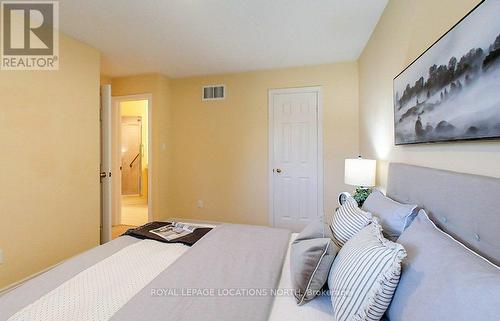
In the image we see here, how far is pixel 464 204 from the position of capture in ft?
3.11

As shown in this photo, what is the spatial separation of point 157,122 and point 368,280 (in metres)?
3.67

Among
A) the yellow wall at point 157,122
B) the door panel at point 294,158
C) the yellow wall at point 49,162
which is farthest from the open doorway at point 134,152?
the door panel at point 294,158

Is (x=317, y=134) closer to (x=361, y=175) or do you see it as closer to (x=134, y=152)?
(x=361, y=175)

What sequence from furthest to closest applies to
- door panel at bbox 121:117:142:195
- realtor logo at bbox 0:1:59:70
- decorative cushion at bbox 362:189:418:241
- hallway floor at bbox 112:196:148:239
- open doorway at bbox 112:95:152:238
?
door panel at bbox 121:117:142:195
open doorway at bbox 112:95:152:238
hallway floor at bbox 112:196:148:239
realtor logo at bbox 0:1:59:70
decorative cushion at bbox 362:189:418:241

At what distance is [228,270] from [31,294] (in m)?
0.90

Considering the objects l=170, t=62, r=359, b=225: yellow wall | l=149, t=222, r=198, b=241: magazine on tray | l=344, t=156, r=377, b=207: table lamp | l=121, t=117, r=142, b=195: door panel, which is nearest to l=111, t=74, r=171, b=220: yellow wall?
l=170, t=62, r=359, b=225: yellow wall

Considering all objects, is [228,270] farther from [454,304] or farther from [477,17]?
[477,17]

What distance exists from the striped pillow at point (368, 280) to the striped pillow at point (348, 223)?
0.94ft

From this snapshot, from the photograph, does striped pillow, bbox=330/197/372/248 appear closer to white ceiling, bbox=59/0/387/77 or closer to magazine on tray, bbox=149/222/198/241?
magazine on tray, bbox=149/222/198/241

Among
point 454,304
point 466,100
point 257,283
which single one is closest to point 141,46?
point 257,283

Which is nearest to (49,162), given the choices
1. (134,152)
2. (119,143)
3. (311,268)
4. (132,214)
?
(119,143)

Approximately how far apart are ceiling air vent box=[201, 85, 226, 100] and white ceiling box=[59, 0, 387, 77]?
430 millimetres

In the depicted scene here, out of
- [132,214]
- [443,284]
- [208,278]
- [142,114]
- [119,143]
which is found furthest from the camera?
[142,114]

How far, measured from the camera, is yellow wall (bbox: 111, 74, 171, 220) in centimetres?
379
